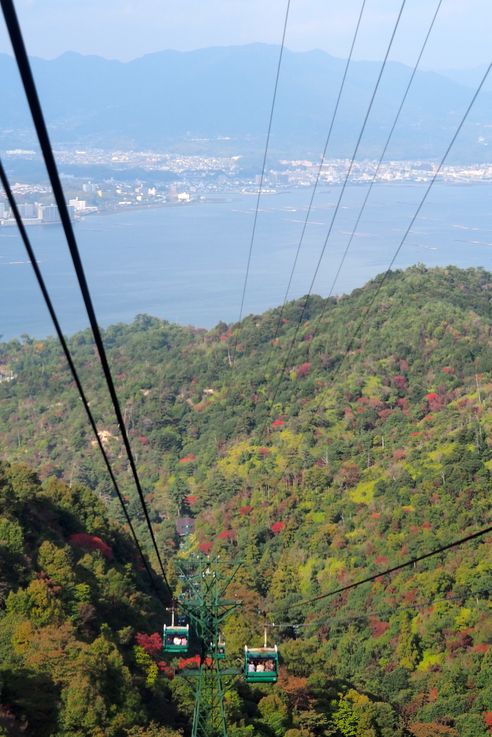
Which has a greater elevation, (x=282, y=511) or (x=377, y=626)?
(x=282, y=511)

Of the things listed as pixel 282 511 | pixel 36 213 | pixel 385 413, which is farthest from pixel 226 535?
pixel 36 213

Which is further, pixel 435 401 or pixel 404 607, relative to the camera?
pixel 435 401

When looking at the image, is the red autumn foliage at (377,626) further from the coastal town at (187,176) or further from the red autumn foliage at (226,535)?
the coastal town at (187,176)

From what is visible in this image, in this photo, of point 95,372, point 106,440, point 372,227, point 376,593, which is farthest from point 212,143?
point 376,593

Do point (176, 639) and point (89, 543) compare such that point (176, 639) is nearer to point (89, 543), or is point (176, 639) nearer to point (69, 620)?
point (69, 620)

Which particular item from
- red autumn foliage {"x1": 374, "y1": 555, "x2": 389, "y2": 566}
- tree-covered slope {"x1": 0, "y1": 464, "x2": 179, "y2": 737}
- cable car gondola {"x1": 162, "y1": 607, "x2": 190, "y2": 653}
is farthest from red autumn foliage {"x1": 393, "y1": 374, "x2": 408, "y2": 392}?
cable car gondola {"x1": 162, "y1": 607, "x2": 190, "y2": 653}

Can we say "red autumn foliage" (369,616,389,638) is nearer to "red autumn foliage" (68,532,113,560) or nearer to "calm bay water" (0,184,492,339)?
"red autumn foliage" (68,532,113,560)

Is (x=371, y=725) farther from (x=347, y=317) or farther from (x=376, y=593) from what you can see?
(x=347, y=317)

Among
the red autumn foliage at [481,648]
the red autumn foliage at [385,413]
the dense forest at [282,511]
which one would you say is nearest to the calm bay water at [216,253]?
the dense forest at [282,511]
